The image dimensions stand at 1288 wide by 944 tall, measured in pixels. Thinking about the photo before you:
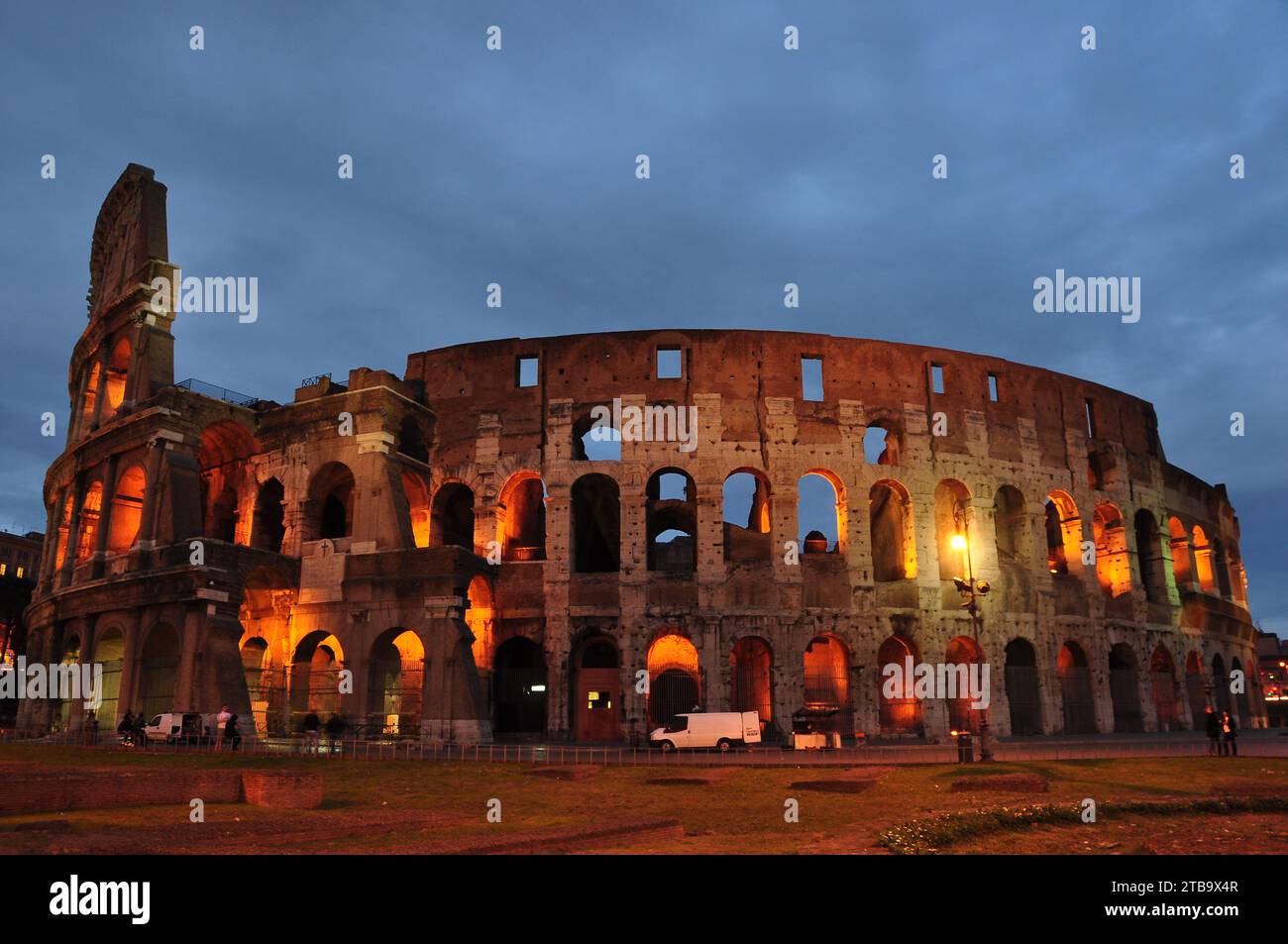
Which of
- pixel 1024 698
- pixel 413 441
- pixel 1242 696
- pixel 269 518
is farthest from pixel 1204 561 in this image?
pixel 269 518

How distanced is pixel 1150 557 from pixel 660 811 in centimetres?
3480

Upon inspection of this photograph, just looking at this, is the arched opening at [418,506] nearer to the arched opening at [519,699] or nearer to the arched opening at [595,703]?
the arched opening at [519,699]

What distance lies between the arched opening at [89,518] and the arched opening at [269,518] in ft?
21.8

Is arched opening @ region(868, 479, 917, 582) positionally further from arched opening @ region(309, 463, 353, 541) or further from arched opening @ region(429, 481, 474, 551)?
arched opening @ region(309, 463, 353, 541)

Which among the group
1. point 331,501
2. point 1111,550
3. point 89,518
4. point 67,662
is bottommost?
point 67,662

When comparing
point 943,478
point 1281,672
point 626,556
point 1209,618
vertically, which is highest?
point 943,478

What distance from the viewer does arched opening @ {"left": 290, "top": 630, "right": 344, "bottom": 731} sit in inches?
1240

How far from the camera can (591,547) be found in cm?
3775

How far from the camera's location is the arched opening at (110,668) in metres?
33.4

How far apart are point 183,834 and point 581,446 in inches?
1021

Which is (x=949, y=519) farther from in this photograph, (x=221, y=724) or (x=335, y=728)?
(x=221, y=724)
